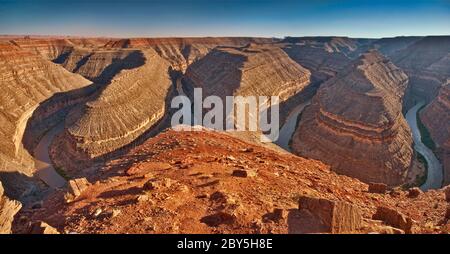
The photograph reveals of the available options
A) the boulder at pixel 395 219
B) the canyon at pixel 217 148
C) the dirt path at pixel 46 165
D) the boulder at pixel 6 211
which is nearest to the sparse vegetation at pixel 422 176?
the canyon at pixel 217 148

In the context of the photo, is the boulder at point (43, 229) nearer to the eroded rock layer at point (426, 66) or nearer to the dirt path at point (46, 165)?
the dirt path at point (46, 165)

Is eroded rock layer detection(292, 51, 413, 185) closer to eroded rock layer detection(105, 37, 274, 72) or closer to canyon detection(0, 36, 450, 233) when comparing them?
canyon detection(0, 36, 450, 233)

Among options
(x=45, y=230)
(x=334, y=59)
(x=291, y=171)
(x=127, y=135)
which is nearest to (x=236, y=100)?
(x=127, y=135)

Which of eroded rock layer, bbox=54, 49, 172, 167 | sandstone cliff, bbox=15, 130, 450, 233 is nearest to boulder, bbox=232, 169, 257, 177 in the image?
sandstone cliff, bbox=15, 130, 450, 233

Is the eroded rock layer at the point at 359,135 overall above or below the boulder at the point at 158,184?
below

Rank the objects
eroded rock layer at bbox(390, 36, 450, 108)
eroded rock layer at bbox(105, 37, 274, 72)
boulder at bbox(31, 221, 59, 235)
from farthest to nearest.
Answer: eroded rock layer at bbox(105, 37, 274, 72), eroded rock layer at bbox(390, 36, 450, 108), boulder at bbox(31, 221, 59, 235)
